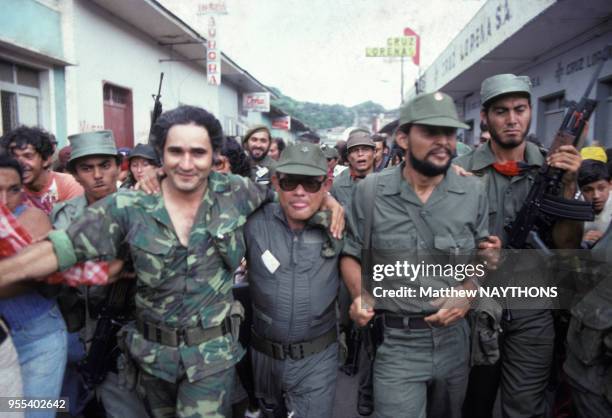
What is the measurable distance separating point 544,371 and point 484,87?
75.2 inches

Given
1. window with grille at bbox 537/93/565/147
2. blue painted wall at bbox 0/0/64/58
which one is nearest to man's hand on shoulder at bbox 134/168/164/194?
blue painted wall at bbox 0/0/64/58

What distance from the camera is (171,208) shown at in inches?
92.5

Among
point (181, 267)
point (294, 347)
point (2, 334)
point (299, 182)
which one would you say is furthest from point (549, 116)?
point (2, 334)

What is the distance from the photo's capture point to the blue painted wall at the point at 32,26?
22.3 ft

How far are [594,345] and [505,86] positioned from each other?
1.61m

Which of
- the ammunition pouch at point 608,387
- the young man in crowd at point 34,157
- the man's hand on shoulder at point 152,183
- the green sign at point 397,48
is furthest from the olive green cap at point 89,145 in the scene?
the green sign at point 397,48

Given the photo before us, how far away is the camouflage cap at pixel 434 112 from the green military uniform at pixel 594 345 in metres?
1.11

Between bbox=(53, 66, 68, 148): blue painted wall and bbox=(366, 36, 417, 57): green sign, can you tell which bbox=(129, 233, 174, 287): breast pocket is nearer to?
bbox=(53, 66, 68, 148): blue painted wall

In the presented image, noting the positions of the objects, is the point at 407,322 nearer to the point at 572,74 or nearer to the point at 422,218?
the point at 422,218

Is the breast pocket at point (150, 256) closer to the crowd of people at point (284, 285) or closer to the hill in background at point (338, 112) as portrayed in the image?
the crowd of people at point (284, 285)

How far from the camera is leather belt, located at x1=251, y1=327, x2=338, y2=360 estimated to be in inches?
101

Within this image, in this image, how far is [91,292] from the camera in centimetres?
276

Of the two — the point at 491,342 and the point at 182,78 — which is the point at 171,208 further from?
the point at 182,78

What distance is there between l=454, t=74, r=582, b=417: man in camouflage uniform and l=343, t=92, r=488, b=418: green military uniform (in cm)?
50
